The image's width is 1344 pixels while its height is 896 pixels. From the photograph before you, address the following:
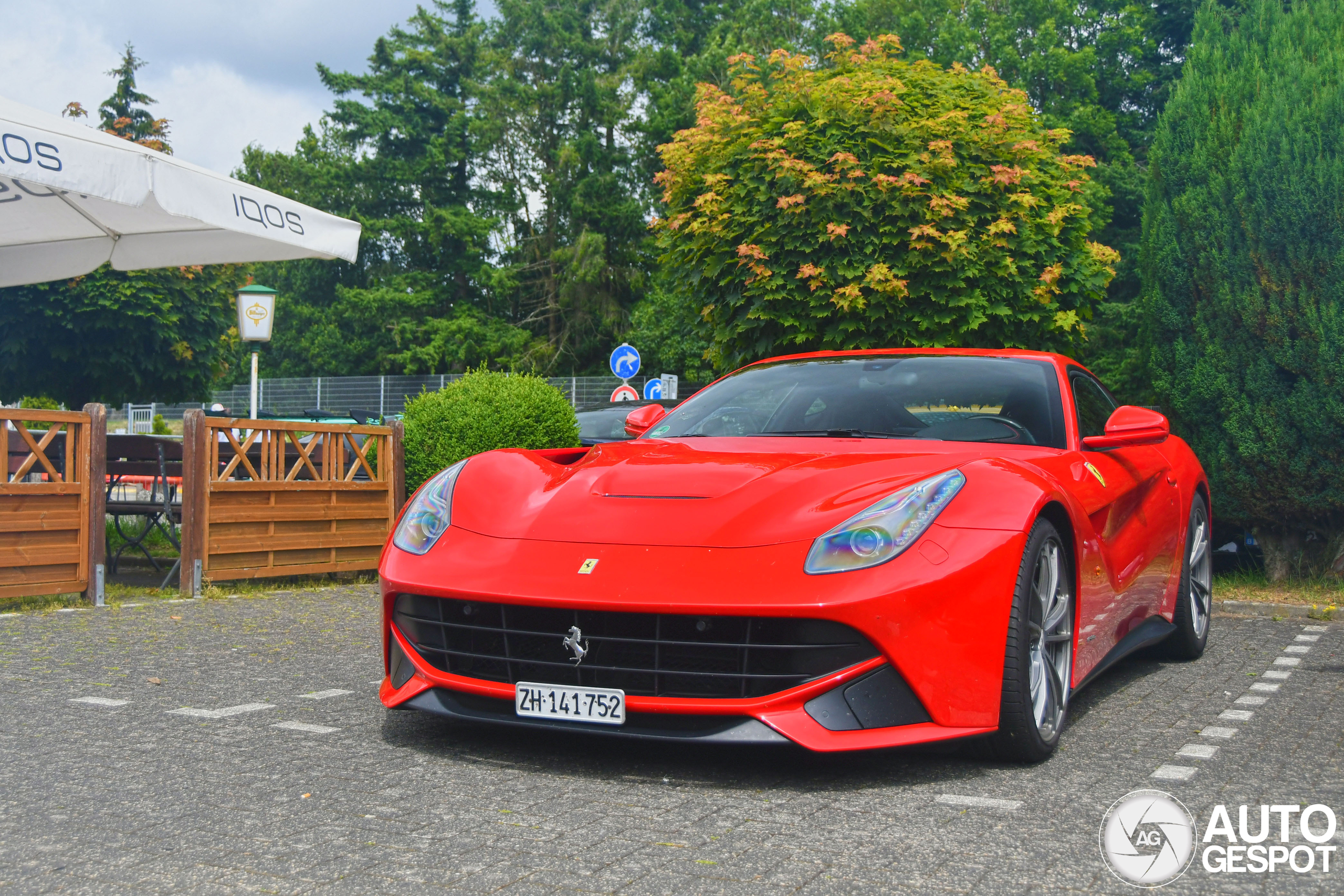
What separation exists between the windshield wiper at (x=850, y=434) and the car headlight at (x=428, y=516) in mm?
1280

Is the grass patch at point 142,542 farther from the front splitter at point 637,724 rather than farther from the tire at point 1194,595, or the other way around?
the tire at point 1194,595

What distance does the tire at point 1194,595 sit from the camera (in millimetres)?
5883

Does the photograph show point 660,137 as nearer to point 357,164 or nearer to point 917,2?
point 917,2

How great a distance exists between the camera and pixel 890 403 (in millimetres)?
4840

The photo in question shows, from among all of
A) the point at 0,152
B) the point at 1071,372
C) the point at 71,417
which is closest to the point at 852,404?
the point at 1071,372

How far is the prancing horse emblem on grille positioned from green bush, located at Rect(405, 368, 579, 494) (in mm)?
6368

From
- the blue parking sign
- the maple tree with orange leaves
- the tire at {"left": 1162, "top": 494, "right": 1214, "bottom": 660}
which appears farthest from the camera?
the blue parking sign

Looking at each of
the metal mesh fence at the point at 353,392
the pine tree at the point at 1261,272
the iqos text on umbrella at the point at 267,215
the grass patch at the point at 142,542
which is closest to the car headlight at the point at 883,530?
the iqos text on umbrella at the point at 267,215

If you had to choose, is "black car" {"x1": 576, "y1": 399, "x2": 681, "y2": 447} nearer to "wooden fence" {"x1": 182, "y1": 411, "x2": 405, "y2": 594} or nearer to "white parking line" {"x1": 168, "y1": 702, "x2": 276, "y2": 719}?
"wooden fence" {"x1": 182, "y1": 411, "x2": 405, "y2": 594}

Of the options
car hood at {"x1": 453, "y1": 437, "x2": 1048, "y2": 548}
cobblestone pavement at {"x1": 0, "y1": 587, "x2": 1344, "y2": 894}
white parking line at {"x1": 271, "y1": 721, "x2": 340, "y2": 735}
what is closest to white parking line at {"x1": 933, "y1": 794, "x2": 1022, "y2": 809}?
cobblestone pavement at {"x1": 0, "y1": 587, "x2": 1344, "y2": 894}

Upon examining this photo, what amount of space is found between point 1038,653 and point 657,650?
4.09 ft

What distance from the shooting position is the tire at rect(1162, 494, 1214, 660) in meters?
5.88

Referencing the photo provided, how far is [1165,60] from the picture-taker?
43.0m

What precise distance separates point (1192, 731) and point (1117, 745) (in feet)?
1.42
